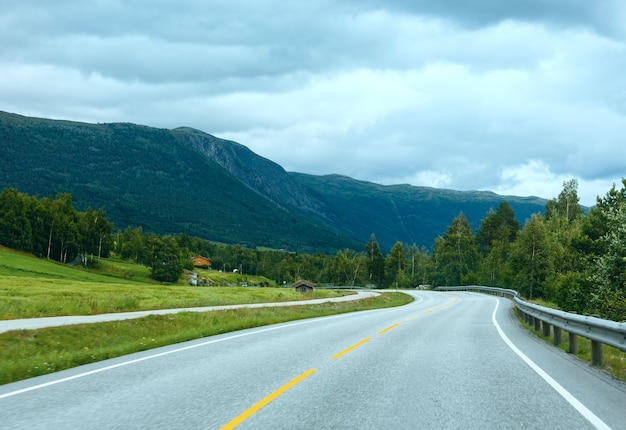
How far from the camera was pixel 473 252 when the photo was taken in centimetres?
11312

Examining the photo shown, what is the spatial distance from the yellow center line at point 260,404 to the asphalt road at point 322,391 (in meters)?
0.02

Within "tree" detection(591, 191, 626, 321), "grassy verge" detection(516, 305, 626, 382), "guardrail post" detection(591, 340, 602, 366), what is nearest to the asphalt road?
"guardrail post" detection(591, 340, 602, 366)

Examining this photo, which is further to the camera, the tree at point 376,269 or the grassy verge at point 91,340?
the tree at point 376,269

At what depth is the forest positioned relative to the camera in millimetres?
48375

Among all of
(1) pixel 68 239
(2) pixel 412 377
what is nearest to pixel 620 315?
(2) pixel 412 377

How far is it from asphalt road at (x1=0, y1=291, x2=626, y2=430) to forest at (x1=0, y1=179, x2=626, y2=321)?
28.8 metres

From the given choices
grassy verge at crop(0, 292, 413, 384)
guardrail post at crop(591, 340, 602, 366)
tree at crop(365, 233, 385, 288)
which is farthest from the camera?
tree at crop(365, 233, 385, 288)

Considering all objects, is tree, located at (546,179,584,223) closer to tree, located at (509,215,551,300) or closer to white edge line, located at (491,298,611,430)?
tree, located at (509,215,551,300)

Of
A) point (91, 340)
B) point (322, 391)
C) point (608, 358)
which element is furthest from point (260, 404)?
point (91, 340)

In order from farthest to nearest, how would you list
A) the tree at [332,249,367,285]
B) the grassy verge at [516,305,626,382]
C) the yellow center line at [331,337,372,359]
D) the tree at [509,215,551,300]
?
1. the tree at [332,249,367,285]
2. the tree at [509,215,551,300]
3. the yellow center line at [331,337,372,359]
4. the grassy verge at [516,305,626,382]

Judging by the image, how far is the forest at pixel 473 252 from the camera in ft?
159

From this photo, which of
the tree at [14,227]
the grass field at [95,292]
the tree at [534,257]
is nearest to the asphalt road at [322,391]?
the grass field at [95,292]

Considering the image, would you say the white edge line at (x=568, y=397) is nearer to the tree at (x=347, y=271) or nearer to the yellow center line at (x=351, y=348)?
the yellow center line at (x=351, y=348)

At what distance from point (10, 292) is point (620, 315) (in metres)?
38.1
